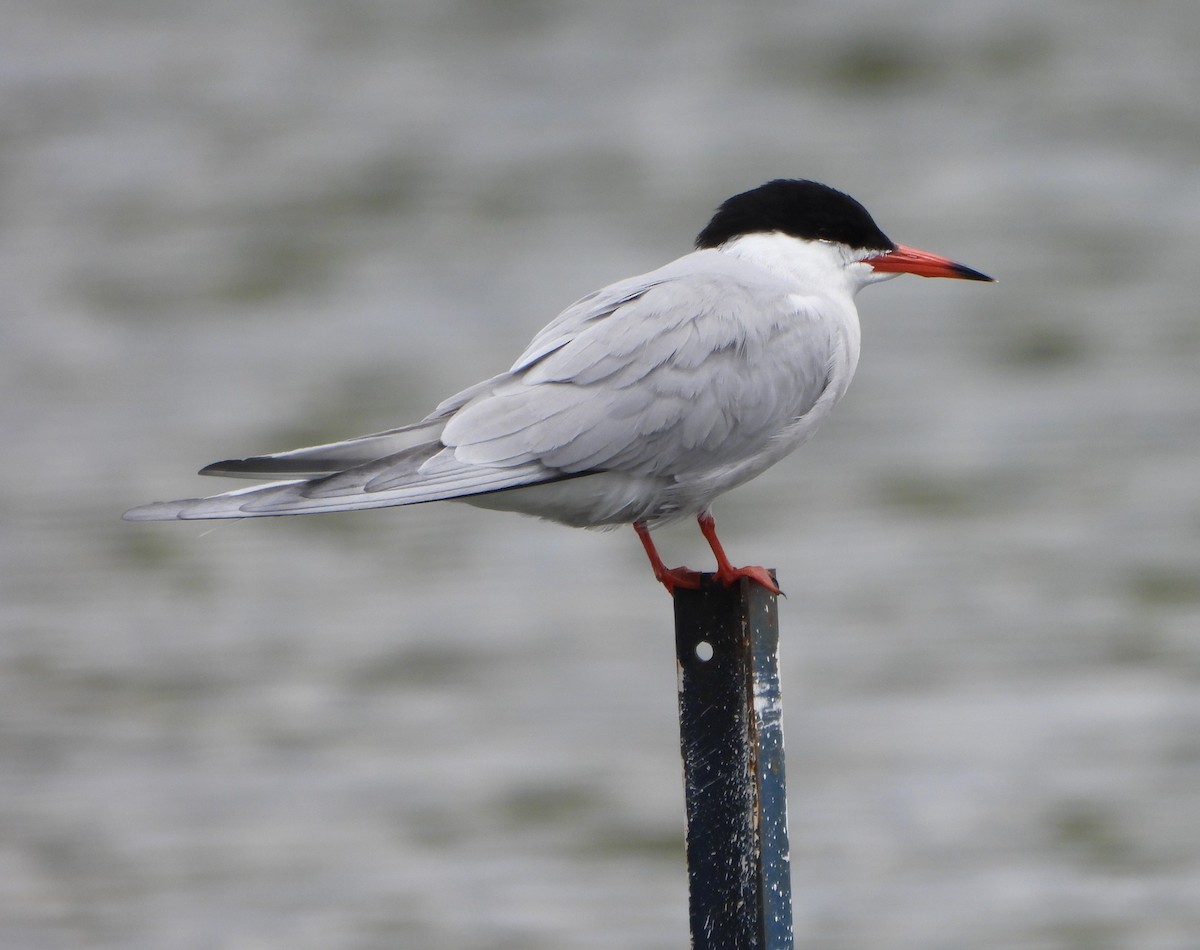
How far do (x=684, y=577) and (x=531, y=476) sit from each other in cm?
26

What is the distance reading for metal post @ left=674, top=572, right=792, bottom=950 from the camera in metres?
1.88

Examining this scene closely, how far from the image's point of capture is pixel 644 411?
2.43 m

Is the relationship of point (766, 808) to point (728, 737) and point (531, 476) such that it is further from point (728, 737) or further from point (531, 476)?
point (531, 476)

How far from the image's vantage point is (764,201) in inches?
111

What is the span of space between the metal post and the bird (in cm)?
16

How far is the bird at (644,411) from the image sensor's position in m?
2.21

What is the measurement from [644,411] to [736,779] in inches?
27.8

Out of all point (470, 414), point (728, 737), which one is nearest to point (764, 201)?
point (470, 414)

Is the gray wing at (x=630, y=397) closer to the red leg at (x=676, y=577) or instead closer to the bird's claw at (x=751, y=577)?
the red leg at (x=676, y=577)

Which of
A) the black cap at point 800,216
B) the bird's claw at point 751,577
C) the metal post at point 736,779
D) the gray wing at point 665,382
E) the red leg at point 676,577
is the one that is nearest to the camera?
the metal post at point 736,779

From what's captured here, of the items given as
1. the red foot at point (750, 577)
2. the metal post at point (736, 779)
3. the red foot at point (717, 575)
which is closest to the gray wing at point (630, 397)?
the red foot at point (717, 575)

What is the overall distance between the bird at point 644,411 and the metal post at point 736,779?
0.51ft

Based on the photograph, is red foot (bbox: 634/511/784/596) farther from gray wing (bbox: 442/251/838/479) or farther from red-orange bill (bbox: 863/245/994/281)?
red-orange bill (bbox: 863/245/994/281)

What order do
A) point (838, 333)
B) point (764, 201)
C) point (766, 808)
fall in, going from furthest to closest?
point (764, 201) < point (838, 333) < point (766, 808)
